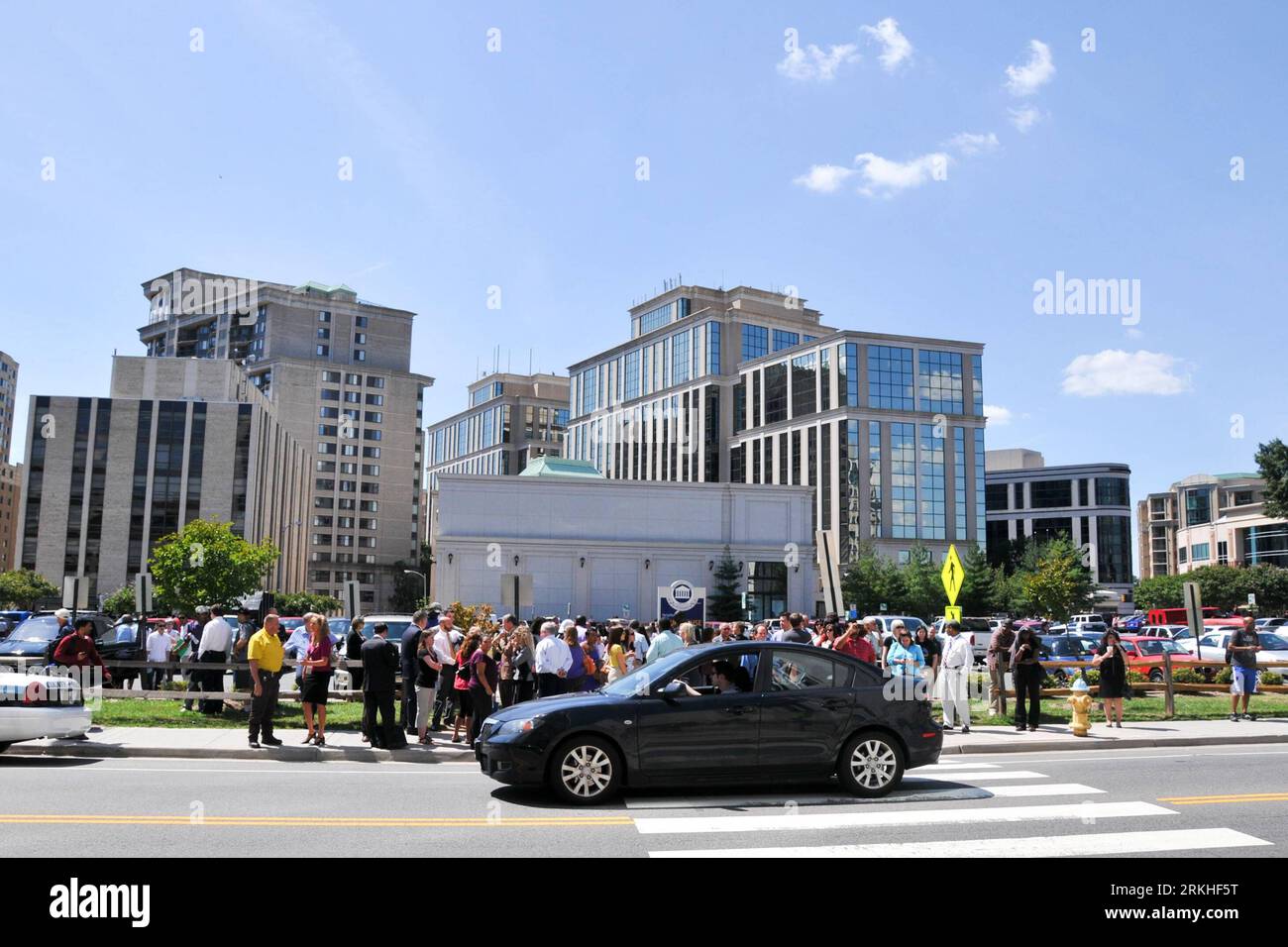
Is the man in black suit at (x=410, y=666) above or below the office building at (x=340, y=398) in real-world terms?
below

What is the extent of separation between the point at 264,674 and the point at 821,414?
90.2m

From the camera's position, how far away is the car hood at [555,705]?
9625 millimetres

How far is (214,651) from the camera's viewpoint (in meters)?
17.4

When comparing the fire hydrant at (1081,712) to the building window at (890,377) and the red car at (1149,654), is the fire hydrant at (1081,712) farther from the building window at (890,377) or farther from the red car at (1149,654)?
the building window at (890,377)

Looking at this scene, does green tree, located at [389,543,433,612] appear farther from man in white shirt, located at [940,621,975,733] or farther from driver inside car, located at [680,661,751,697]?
driver inside car, located at [680,661,751,697]

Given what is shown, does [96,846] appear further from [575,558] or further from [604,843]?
[575,558]

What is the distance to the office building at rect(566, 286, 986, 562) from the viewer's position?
9738 cm

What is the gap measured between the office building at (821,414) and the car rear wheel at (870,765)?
7636cm

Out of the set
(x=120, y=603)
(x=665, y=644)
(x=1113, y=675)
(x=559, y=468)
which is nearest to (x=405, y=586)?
(x=120, y=603)

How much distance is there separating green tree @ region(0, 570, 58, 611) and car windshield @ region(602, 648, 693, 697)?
273 ft

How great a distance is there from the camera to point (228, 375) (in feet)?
329

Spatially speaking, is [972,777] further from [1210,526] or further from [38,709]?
[1210,526]

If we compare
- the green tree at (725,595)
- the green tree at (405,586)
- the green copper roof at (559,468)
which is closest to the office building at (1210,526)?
the green tree at (725,595)

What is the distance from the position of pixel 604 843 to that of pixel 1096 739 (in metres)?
10.6
